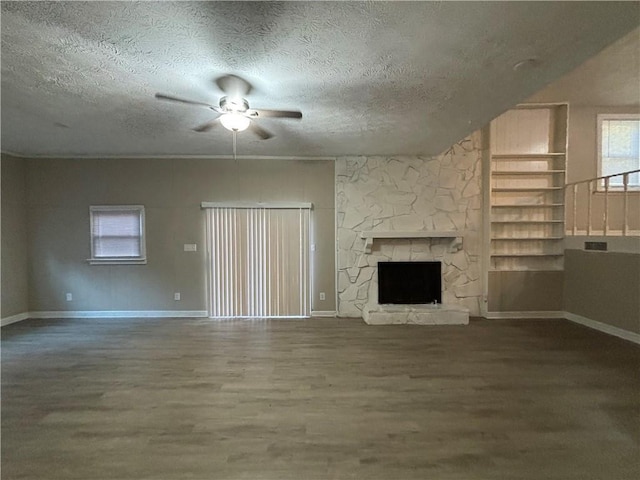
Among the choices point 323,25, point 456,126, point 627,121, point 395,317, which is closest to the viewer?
point 323,25

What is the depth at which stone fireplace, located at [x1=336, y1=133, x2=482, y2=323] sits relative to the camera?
5.63 m

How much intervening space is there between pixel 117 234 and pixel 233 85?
4154 mm

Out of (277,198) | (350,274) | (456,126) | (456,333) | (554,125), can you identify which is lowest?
(456,333)

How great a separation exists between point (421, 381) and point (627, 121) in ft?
20.9

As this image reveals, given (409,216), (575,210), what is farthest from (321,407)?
(575,210)

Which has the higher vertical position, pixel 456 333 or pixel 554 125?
pixel 554 125

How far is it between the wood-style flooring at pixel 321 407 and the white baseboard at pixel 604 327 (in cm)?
18

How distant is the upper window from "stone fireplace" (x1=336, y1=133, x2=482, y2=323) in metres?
2.50

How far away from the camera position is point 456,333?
Answer: 187 inches

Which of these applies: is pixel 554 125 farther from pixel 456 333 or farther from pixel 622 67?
pixel 456 333

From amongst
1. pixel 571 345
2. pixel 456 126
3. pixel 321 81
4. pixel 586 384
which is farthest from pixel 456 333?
pixel 321 81

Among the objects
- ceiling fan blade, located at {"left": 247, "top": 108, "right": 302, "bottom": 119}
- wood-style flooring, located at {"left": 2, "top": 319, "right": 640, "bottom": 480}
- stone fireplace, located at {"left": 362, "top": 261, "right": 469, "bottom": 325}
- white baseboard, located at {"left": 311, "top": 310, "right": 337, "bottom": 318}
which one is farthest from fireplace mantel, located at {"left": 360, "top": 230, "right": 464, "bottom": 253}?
ceiling fan blade, located at {"left": 247, "top": 108, "right": 302, "bottom": 119}

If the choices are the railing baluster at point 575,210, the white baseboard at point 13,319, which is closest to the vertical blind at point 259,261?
the white baseboard at point 13,319

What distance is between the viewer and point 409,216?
5.66m
